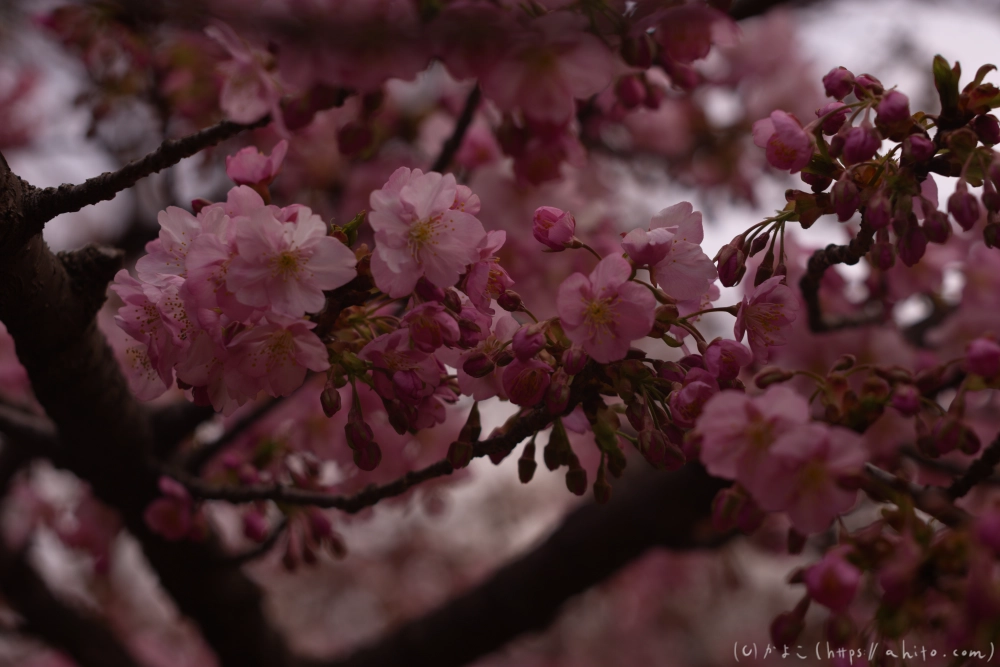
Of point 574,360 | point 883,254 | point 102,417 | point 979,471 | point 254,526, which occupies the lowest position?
point 254,526

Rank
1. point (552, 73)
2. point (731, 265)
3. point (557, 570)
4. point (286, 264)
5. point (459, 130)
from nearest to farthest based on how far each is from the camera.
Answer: point (286, 264)
point (731, 265)
point (552, 73)
point (459, 130)
point (557, 570)

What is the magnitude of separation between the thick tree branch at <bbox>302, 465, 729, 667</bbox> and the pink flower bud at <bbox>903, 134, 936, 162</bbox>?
1144mm

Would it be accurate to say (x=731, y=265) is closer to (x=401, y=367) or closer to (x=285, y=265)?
(x=401, y=367)

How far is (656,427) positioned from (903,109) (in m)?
0.47

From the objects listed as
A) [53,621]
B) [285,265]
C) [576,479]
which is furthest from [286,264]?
[53,621]

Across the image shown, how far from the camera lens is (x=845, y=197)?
2.80 feet

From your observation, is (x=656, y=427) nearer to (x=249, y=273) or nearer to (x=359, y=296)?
(x=359, y=296)

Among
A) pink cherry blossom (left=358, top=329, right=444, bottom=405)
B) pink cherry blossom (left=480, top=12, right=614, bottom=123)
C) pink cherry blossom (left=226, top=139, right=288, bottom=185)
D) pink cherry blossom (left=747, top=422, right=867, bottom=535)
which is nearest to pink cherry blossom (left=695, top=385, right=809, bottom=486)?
pink cherry blossom (left=747, top=422, right=867, bottom=535)

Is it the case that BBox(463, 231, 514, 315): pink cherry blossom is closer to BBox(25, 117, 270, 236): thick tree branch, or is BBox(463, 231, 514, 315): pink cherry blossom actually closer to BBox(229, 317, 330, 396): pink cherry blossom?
BBox(229, 317, 330, 396): pink cherry blossom

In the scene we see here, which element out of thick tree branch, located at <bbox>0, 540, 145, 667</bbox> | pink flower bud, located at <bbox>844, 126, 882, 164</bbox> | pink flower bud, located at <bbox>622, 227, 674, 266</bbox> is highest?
pink flower bud, located at <bbox>844, 126, 882, 164</bbox>

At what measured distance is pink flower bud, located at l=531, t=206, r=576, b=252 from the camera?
0.95 meters

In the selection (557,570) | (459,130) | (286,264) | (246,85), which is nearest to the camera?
(286,264)

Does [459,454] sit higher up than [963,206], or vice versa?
[963,206]

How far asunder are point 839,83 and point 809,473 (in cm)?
53
